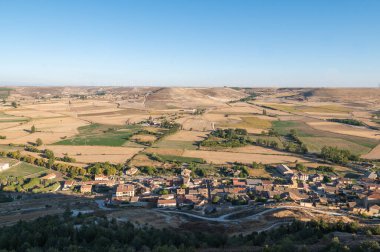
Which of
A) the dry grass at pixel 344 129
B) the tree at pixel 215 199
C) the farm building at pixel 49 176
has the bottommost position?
the farm building at pixel 49 176

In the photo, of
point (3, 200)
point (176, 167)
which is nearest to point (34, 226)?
point (3, 200)

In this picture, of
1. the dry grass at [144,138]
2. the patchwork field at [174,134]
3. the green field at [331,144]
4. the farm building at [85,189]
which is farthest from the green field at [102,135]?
the green field at [331,144]

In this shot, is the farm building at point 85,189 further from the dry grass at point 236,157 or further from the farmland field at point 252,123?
the farmland field at point 252,123

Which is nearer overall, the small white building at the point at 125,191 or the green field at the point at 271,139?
the small white building at the point at 125,191

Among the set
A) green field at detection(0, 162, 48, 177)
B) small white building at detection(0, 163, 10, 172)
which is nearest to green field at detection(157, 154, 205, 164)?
green field at detection(0, 162, 48, 177)

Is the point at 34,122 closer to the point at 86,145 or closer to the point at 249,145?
the point at 86,145
